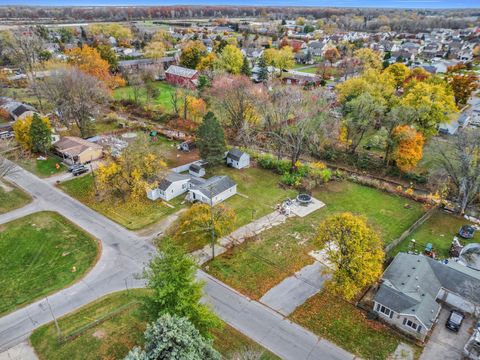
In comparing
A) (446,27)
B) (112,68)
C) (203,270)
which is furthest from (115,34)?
(446,27)

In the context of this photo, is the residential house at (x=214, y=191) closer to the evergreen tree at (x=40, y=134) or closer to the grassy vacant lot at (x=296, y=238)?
the grassy vacant lot at (x=296, y=238)

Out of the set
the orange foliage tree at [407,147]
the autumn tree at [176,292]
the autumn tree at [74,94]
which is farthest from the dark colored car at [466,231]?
the autumn tree at [74,94]

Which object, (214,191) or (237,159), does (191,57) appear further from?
(214,191)

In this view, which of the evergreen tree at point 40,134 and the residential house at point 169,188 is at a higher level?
the evergreen tree at point 40,134

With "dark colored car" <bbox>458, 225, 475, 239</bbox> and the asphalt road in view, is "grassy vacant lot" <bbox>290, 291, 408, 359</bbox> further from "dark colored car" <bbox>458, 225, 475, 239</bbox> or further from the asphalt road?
"dark colored car" <bbox>458, 225, 475, 239</bbox>

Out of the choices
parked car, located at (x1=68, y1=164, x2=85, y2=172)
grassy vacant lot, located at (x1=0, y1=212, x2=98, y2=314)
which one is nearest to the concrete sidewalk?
grassy vacant lot, located at (x1=0, y1=212, x2=98, y2=314)

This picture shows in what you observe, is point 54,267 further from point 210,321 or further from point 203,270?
point 210,321
